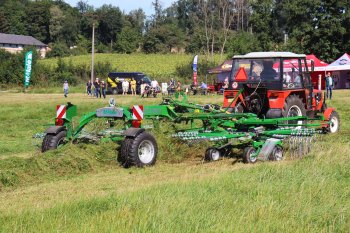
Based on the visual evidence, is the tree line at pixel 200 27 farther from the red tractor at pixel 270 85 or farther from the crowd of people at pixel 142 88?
the red tractor at pixel 270 85

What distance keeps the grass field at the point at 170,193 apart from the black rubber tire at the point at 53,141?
743 millimetres

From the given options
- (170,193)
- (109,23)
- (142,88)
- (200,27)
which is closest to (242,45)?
(200,27)

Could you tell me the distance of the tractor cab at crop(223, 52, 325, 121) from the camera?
12.5 meters

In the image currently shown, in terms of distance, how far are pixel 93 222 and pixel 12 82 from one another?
172ft

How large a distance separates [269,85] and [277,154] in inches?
113

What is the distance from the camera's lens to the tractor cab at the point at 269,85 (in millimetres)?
12539

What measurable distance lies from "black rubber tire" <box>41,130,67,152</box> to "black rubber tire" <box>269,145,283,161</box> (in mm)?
3966

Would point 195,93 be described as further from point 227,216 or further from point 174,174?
point 227,216

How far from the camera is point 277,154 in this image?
33.2 feet

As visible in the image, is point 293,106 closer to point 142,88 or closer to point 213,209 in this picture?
point 213,209

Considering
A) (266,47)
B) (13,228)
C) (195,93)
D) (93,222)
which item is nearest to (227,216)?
(93,222)

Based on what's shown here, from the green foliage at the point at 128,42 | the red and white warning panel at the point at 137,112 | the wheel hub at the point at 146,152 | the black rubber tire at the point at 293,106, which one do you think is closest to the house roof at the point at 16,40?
the green foliage at the point at 128,42

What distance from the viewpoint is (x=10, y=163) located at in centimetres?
897

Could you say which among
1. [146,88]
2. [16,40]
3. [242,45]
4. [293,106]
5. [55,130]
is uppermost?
[16,40]
